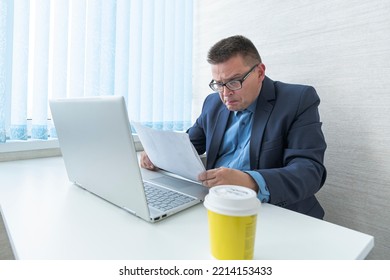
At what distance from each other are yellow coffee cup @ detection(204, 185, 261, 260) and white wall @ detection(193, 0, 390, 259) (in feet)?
2.87

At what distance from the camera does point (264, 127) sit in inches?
39.8

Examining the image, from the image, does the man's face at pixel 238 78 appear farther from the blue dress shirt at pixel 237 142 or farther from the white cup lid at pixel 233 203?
the white cup lid at pixel 233 203

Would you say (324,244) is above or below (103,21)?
below

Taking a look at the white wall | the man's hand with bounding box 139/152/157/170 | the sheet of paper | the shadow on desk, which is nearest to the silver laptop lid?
the sheet of paper

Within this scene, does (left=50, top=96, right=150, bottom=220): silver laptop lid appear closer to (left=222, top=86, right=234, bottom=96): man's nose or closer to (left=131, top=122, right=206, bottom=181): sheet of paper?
(left=131, top=122, right=206, bottom=181): sheet of paper

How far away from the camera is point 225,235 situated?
0.45m

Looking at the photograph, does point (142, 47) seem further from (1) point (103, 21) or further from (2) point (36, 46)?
(2) point (36, 46)

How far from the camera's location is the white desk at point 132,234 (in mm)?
504

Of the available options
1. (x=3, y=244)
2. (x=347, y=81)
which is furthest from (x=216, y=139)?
(x=3, y=244)

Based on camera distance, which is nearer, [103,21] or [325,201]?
[325,201]

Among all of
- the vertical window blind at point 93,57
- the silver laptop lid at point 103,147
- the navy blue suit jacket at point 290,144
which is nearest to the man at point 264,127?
the navy blue suit jacket at point 290,144

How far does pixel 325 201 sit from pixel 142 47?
1.28m
